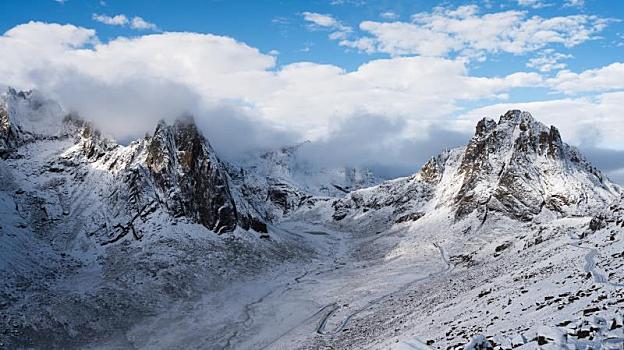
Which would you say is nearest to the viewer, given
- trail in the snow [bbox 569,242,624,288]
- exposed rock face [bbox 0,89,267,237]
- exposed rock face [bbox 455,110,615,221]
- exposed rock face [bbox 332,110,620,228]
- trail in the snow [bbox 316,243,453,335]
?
trail in the snow [bbox 569,242,624,288]

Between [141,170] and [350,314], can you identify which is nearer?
[350,314]

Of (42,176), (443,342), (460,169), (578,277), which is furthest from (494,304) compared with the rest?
(460,169)

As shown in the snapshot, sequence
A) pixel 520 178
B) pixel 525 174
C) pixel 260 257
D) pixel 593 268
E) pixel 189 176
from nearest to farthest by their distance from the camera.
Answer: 1. pixel 593 268
2. pixel 260 257
3. pixel 189 176
4. pixel 520 178
5. pixel 525 174

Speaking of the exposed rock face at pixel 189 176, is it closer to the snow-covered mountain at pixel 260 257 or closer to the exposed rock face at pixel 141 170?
the exposed rock face at pixel 141 170

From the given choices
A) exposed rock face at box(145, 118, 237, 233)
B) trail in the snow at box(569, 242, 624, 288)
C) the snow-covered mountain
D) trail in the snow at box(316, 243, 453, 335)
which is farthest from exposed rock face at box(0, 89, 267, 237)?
trail in the snow at box(569, 242, 624, 288)

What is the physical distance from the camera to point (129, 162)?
318 ft

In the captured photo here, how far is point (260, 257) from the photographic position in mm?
94312

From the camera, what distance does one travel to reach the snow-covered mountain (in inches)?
1372

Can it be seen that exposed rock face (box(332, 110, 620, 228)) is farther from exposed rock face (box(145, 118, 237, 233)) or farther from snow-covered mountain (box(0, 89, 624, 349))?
exposed rock face (box(145, 118, 237, 233))

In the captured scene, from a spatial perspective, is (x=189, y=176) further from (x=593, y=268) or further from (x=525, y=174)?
(x=525, y=174)

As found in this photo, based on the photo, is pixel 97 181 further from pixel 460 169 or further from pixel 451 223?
pixel 460 169

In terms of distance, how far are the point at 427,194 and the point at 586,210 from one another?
63870mm

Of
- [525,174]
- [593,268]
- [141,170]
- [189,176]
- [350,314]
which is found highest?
[141,170]

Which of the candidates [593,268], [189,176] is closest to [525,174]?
[189,176]
